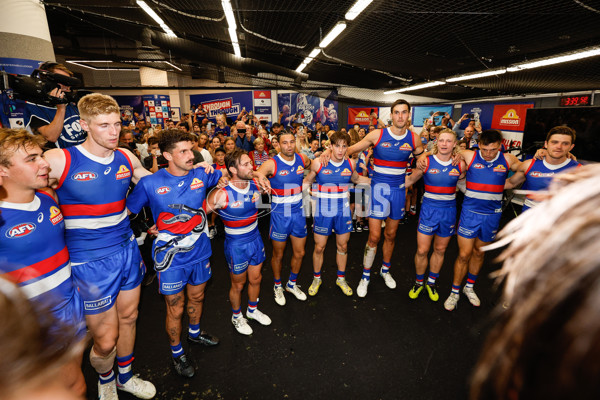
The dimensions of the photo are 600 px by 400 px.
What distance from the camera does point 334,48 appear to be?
7.71m

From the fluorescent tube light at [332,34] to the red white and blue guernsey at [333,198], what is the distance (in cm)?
342

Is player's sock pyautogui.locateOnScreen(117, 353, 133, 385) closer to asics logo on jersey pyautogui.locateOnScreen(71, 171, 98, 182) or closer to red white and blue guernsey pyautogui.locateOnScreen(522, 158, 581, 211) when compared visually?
asics logo on jersey pyautogui.locateOnScreen(71, 171, 98, 182)

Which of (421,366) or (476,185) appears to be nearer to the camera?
(421,366)

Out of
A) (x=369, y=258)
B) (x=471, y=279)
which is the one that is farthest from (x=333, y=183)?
(x=471, y=279)

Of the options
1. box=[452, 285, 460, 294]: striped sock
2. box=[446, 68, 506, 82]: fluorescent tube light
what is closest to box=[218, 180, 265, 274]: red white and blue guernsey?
box=[452, 285, 460, 294]: striped sock

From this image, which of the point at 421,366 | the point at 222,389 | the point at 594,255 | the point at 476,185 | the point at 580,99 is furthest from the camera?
the point at 580,99

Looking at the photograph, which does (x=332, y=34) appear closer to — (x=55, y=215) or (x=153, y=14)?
(x=153, y=14)

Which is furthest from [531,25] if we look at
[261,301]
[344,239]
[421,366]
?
[261,301]

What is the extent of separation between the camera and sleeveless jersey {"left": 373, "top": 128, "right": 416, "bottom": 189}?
12.8 feet

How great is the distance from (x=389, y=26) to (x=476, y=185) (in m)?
3.84

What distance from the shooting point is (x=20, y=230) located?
1809 mm

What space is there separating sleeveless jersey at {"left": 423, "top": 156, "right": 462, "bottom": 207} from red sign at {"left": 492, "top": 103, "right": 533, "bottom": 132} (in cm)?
660

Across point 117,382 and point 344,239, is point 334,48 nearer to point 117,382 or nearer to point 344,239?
point 344,239

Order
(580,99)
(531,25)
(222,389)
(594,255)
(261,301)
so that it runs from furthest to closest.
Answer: (580,99)
(531,25)
(261,301)
(222,389)
(594,255)
